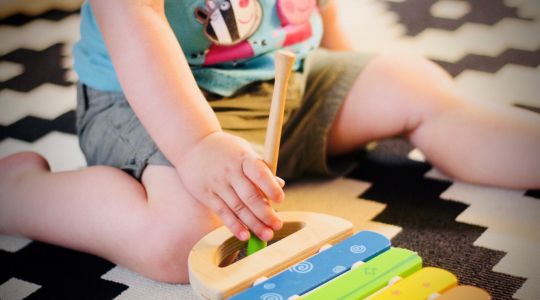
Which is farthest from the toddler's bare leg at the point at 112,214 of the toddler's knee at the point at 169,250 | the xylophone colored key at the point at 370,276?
the xylophone colored key at the point at 370,276

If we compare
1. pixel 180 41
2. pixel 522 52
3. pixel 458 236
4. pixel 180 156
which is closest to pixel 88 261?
pixel 180 156

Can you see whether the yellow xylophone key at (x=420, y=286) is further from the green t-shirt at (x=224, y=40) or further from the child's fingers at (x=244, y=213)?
the green t-shirt at (x=224, y=40)

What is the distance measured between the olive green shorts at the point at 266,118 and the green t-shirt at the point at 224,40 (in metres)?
0.02

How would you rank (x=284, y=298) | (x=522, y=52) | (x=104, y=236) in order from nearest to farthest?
(x=284, y=298)
(x=104, y=236)
(x=522, y=52)

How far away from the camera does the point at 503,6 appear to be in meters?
1.42

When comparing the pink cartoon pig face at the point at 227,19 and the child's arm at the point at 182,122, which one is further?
the pink cartoon pig face at the point at 227,19

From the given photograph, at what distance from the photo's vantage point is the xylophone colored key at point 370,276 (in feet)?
1.78

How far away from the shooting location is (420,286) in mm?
543

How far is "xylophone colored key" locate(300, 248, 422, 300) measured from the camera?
54cm

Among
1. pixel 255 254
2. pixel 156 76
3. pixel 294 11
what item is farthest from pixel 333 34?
pixel 255 254

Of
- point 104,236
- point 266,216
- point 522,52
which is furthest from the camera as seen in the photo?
point 522,52

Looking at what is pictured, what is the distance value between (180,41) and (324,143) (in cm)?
21

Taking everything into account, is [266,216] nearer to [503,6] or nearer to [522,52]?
[522,52]

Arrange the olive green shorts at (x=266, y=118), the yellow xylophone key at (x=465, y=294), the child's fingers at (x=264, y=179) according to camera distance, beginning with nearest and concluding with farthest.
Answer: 1. the yellow xylophone key at (x=465, y=294)
2. the child's fingers at (x=264, y=179)
3. the olive green shorts at (x=266, y=118)
